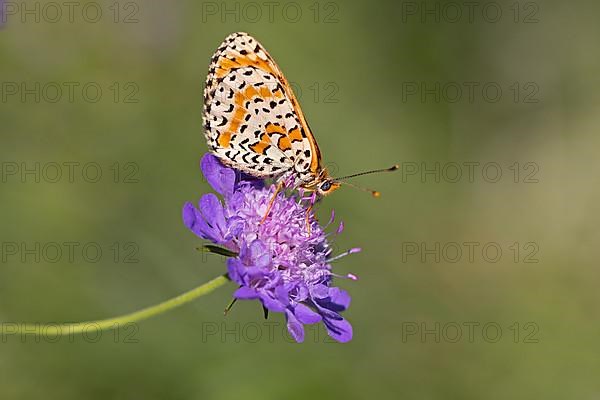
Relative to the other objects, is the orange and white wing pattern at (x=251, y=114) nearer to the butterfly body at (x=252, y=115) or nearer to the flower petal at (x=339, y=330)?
the butterfly body at (x=252, y=115)

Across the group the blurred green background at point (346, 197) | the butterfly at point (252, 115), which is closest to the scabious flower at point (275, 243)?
the butterfly at point (252, 115)

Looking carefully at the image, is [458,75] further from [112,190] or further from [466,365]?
[112,190]

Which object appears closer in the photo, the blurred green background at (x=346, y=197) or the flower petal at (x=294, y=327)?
the flower petal at (x=294, y=327)

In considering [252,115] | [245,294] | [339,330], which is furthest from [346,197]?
[245,294]

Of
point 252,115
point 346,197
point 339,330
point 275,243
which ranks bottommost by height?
point 346,197

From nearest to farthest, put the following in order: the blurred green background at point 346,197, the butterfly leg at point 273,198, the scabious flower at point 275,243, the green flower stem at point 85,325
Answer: the green flower stem at point 85,325 → the scabious flower at point 275,243 → the butterfly leg at point 273,198 → the blurred green background at point 346,197

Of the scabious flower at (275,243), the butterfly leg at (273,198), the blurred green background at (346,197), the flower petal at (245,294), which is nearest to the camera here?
the flower petal at (245,294)

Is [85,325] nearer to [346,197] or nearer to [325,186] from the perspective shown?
[325,186]

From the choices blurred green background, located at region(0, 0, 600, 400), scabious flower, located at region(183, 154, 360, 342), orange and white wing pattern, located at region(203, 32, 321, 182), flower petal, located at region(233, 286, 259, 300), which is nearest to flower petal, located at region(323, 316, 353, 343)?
scabious flower, located at region(183, 154, 360, 342)

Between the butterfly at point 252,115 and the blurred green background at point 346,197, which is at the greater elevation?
the butterfly at point 252,115

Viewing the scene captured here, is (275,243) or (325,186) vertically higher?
(325,186)
